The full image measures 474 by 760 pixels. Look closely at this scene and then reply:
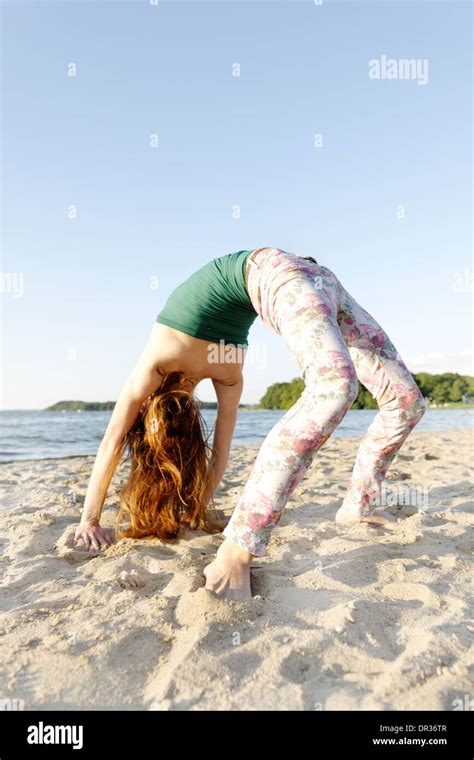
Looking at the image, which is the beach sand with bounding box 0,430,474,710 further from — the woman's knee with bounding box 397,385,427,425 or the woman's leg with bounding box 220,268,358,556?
the woman's knee with bounding box 397,385,427,425

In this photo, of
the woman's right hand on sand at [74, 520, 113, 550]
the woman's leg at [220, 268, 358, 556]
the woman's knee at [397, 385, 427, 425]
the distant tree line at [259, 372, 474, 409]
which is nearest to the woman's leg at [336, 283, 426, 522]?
the woman's knee at [397, 385, 427, 425]

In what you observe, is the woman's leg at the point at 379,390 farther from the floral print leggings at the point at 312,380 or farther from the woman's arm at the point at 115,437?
the woman's arm at the point at 115,437

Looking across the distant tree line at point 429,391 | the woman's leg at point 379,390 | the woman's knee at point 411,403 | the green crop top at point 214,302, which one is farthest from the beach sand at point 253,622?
the distant tree line at point 429,391

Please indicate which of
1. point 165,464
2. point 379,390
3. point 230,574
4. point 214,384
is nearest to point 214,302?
point 214,384

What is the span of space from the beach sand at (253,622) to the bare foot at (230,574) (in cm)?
6

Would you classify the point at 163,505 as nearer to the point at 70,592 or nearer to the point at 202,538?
the point at 202,538

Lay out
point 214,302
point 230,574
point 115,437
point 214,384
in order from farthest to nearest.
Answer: point 214,384, point 115,437, point 214,302, point 230,574

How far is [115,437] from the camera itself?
2.87 m

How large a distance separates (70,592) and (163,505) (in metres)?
0.90

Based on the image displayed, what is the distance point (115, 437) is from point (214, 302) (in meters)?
0.93

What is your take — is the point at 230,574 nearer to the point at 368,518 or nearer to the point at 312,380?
the point at 312,380

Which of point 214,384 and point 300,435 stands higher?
point 214,384

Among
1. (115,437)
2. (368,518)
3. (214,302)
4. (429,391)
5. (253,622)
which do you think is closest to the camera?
(253,622)

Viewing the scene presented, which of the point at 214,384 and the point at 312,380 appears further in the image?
the point at 214,384
